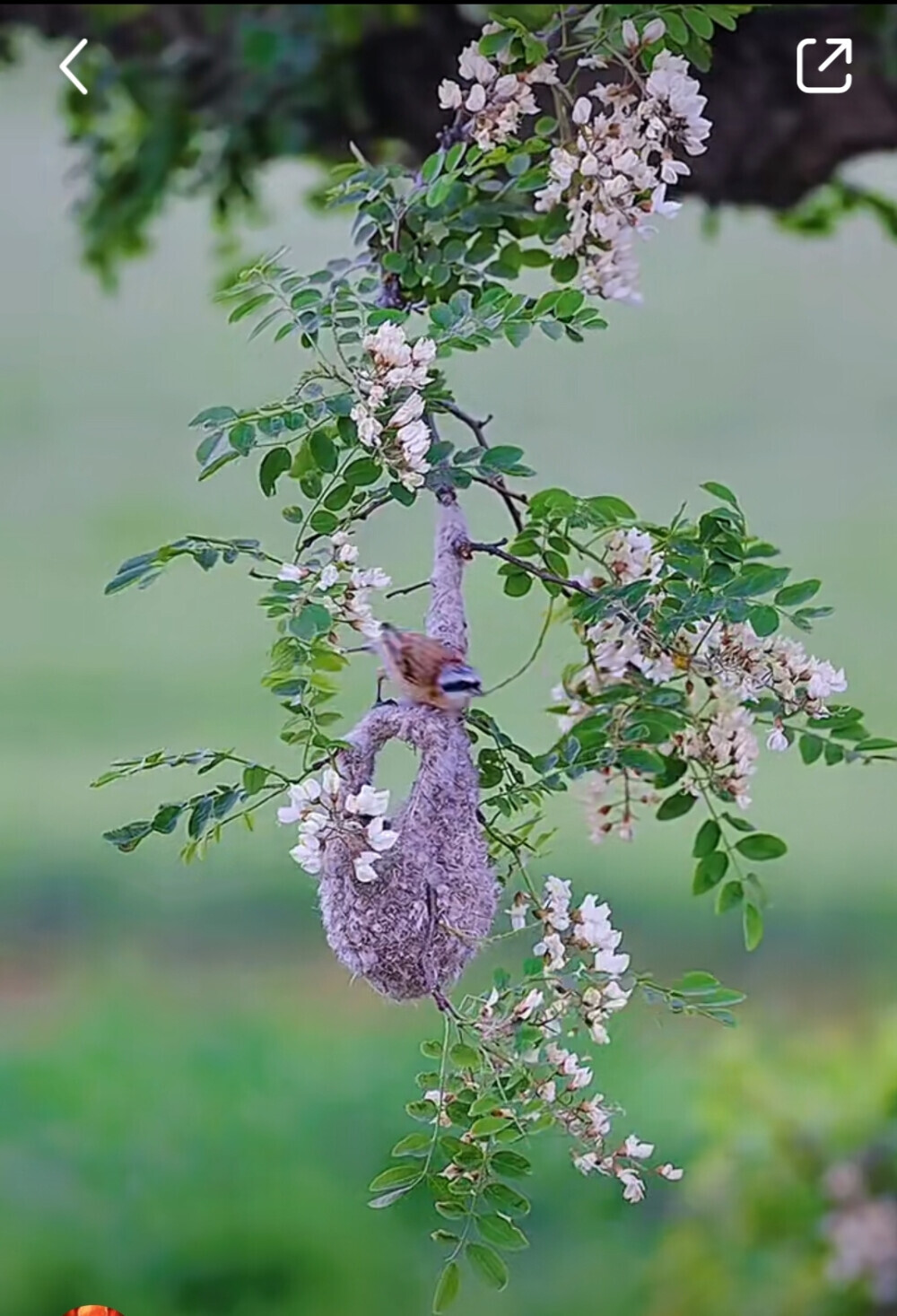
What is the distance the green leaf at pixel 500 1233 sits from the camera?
0.77 meters

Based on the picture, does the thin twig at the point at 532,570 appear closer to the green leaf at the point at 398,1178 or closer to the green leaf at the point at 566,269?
the green leaf at the point at 566,269

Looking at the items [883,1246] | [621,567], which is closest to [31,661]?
[621,567]

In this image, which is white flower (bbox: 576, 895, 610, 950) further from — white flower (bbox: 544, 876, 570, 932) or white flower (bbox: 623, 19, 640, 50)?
white flower (bbox: 623, 19, 640, 50)

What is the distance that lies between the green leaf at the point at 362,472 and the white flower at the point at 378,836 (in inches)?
6.3

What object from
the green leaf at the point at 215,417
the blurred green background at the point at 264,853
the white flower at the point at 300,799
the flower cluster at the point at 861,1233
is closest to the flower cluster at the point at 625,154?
the green leaf at the point at 215,417

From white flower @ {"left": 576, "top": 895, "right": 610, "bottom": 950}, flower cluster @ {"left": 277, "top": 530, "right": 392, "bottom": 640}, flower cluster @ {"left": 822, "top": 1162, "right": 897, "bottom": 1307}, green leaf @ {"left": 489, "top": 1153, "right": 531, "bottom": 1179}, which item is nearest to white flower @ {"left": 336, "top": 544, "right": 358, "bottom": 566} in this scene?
flower cluster @ {"left": 277, "top": 530, "right": 392, "bottom": 640}

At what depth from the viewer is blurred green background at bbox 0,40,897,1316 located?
4.80 ft

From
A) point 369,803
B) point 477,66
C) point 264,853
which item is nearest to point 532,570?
point 369,803

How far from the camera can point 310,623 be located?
70 cm

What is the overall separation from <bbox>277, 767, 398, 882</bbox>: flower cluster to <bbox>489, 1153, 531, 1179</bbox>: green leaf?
0.17 metres

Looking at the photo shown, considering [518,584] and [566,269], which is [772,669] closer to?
[518,584]

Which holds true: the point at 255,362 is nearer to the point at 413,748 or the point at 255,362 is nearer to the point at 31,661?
the point at 31,661

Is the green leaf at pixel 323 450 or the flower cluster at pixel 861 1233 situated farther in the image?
the flower cluster at pixel 861 1233

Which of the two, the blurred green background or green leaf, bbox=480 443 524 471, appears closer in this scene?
green leaf, bbox=480 443 524 471
